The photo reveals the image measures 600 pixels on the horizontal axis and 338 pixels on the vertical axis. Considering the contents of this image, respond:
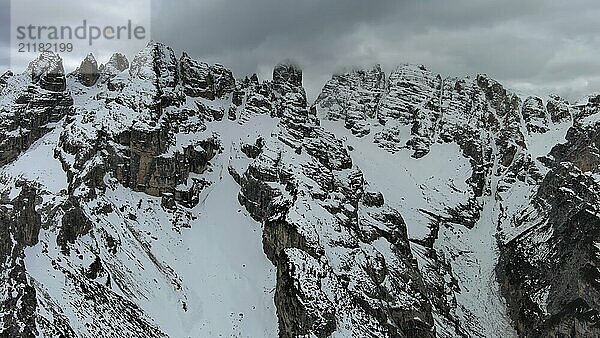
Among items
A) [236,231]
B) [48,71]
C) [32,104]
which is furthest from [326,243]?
[48,71]

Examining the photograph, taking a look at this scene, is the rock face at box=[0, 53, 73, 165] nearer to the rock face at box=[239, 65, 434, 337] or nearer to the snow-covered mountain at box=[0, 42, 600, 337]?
the snow-covered mountain at box=[0, 42, 600, 337]

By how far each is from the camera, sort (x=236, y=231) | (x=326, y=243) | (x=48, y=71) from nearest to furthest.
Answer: (x=326, y=243) → (x=236, y=231) → (x=48, y=71)

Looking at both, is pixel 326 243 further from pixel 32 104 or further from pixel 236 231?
pixel 32 104

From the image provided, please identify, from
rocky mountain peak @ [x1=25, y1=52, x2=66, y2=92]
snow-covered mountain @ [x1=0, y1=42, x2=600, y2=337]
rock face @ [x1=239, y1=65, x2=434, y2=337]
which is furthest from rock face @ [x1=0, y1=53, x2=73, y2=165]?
rock face @ [x1=239, y1=65, x2=434, y2=337]

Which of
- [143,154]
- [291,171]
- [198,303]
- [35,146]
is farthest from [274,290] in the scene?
[35,146]

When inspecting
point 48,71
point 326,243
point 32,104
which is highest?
point 48,71

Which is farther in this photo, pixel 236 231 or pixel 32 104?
pixel 32 104

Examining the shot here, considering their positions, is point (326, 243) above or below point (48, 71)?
below

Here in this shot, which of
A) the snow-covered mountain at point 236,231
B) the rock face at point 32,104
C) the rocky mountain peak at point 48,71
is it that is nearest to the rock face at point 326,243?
the snow-covered mountain at point 236,231

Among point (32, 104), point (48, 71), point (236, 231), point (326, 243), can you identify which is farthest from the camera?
point (48, 71)
